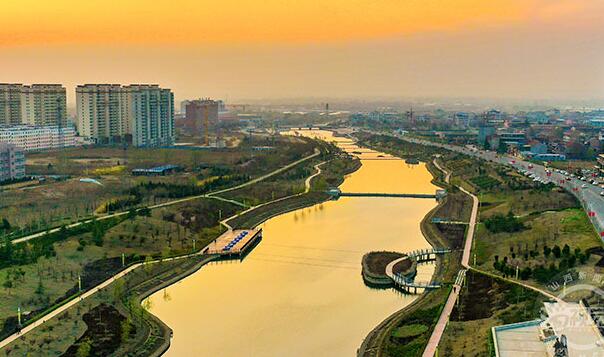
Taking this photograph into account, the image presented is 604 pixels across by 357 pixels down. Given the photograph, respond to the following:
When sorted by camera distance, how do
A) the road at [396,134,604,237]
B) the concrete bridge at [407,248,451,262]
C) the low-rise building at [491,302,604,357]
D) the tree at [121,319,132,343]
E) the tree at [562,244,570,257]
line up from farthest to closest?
the road at [396,134,604,237], the concrete bridge at [407,248,451,262], the tree at [562,244,570,257], the tree at [121,319,132,343], the low-rise building at [491,302,604,357]

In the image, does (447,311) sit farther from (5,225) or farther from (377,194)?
(377,194)

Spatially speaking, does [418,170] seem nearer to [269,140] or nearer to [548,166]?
[548,166]

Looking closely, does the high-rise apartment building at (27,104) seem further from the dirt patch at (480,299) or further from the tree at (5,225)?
the dirt patch at (480,299)

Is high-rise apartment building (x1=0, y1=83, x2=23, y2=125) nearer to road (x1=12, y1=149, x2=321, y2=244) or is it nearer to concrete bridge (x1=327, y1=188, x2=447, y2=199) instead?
road (x1=12, y1=149, x2=321, y2=244)

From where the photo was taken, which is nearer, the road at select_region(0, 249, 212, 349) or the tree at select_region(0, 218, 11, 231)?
the road at select_region(0, 249, 212, 349)

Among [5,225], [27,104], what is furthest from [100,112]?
[5,225]

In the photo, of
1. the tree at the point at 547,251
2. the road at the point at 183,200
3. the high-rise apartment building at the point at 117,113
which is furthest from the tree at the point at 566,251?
the high-rise apartment building at the point at 117,113

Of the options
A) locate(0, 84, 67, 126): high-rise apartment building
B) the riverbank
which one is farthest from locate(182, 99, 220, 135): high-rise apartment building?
the riverbank
